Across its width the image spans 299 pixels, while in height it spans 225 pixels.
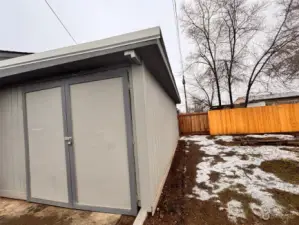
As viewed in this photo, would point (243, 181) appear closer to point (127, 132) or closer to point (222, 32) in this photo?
point (127, 132)

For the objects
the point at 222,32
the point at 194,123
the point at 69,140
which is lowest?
the point at 194,123

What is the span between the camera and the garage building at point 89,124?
2.20m

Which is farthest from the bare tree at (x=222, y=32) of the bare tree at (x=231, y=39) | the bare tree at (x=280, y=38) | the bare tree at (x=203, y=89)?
the bare tree at (x=280, y=38)

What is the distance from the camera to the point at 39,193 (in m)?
2.73

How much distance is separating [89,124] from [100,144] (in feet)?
1.12

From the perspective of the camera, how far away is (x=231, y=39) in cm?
1236

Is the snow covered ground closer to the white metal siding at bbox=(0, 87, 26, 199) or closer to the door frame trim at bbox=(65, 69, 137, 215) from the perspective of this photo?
the door frame trim at bbox=(65, 69, 137, 215)

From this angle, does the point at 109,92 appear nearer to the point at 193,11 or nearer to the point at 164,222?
the point at 164,222

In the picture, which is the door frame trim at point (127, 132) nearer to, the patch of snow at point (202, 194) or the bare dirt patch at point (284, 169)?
the patch of snow at point (202, 194)

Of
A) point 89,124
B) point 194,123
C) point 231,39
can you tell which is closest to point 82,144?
point 89,124

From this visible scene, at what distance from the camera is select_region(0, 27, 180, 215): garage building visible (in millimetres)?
2203

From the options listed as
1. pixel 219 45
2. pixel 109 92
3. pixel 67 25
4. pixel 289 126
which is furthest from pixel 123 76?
pixel 219 45

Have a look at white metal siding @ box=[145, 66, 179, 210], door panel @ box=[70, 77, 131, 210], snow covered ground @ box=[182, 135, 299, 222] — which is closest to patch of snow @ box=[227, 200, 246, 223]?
snow covered ground @ box=[182, 135, 299, 222]

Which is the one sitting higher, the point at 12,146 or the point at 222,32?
the point at 222,32
